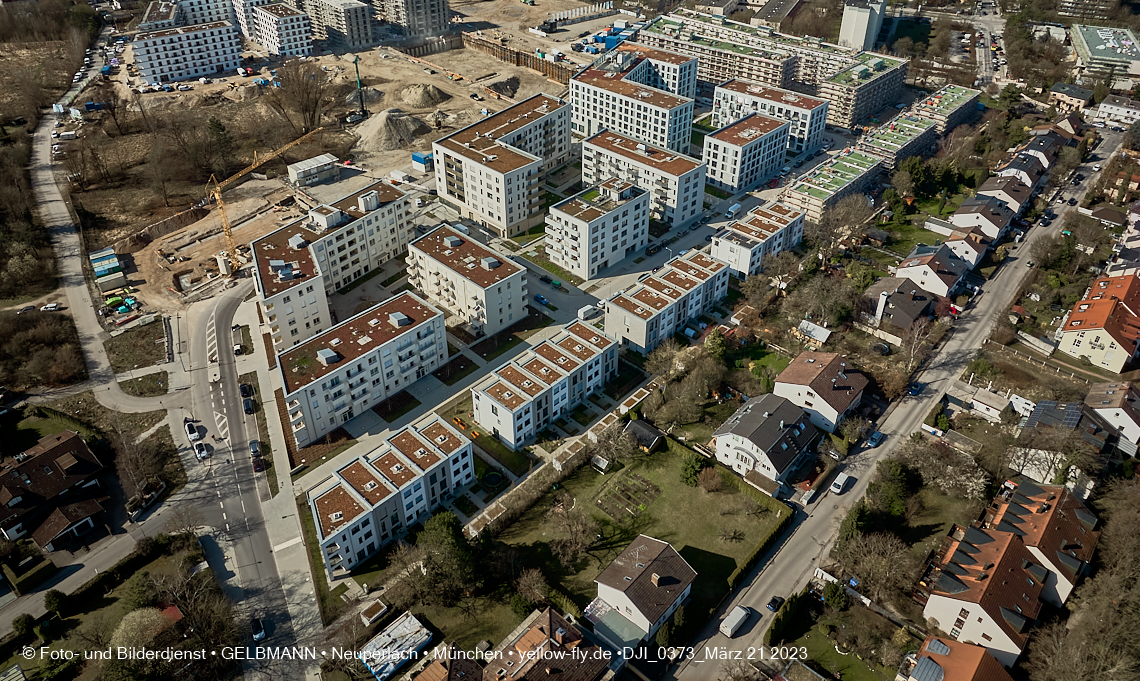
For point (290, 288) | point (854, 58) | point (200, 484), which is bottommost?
point (200, 484)

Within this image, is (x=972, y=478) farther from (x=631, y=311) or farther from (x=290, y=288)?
(x=290, y=288)

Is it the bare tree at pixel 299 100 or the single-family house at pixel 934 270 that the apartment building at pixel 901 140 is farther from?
the bare tree at pixel 299 100

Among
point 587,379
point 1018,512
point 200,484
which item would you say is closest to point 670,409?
point 587,379

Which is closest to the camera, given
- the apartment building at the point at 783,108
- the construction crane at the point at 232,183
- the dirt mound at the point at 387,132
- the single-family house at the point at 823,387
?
the single-family house at the point at 823,387

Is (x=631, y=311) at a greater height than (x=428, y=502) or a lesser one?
greater

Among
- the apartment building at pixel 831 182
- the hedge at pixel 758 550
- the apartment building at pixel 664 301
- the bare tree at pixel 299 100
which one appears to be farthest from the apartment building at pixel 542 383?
the bare tree at pixel 299 100

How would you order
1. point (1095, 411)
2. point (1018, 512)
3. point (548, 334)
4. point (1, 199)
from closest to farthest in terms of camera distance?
1. point (1018, 512)
2. point (1095, 411)
3. point (548, 334)
4. point (1, 199)

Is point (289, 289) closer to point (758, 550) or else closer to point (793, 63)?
point (758, 550)

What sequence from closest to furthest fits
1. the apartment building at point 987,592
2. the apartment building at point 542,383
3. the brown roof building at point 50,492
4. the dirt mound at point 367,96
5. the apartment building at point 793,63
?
the apartment building at point 987,592, the brown roof building at point 50,492, the apartment building at point 542,383, the apartment building at point 793,63, the dirt mound at point 367,96

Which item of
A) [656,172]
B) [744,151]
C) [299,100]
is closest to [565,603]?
[656,172]
